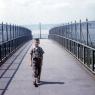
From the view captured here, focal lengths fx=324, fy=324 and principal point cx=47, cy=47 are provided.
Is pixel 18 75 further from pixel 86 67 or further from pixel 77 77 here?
pixel 86 67

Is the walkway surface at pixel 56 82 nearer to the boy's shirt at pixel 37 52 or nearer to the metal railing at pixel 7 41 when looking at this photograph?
the boy's shirt at pixel 37 52

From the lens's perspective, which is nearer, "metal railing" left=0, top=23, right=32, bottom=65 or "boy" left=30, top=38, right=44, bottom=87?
"boy" left=30, top=38, right=44, bottom=87

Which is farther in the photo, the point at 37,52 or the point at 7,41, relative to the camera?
the point at 7,41

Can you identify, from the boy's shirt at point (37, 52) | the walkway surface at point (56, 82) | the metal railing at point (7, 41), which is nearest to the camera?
the walkway surface at point (56, 82)

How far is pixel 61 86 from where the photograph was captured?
35.1 feet

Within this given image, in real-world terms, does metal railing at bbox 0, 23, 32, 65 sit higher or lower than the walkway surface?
higher

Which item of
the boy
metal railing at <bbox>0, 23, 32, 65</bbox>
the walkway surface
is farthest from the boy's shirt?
metal railing at <bbox>0, 23, 32, 65</bbox>

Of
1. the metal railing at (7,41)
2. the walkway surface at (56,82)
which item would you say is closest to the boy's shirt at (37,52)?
the walkway surface at (56,82)

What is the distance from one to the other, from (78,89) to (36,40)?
2.11m

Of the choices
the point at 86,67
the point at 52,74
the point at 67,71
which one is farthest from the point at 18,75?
the point at 86,67

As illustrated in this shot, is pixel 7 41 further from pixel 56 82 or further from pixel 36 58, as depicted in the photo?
pixel 36 58

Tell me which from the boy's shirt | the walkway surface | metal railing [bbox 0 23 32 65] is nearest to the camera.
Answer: the walkway surface

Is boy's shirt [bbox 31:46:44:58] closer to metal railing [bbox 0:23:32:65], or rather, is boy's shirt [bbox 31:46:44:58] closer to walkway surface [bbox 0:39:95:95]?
walkway surface [bbox 0:39:95:95]

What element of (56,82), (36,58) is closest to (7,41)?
(56,82)
